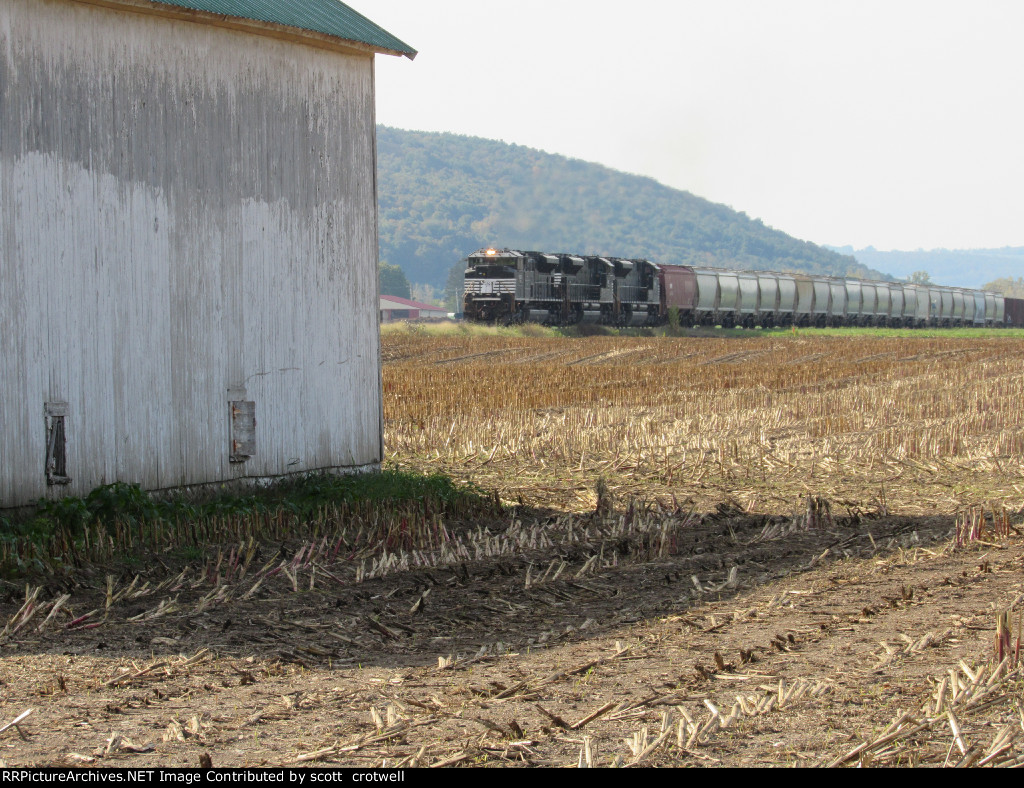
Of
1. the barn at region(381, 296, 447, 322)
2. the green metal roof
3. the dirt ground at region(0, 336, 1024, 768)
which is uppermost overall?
the green metal roof

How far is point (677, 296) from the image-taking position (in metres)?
64.9

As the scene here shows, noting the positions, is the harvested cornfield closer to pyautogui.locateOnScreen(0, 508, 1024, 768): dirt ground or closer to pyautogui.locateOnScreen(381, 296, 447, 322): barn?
pyautogui.locateOnScreen(0, 508, 1024, 768): dirt ground

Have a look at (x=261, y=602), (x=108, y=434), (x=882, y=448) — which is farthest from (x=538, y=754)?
(x=882, y=448)

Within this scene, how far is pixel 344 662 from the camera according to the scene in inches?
280

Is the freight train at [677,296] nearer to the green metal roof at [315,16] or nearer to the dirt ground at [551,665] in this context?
the green metal roof at [315,16]

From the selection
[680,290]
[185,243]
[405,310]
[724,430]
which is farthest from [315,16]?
[405,310]

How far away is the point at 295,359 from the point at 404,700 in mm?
7829

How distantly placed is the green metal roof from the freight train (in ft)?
130

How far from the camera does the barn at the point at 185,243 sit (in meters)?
11.1

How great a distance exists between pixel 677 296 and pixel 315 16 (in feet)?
172

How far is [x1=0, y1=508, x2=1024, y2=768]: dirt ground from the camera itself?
17.3 feet

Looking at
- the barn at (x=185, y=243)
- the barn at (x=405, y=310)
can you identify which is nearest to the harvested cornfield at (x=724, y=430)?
the barn at (x=185, y=243)

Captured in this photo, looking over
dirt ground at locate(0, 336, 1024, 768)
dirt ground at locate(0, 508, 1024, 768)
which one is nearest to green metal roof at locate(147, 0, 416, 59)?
dirt ground at locate(0, 336, 1024, 768)

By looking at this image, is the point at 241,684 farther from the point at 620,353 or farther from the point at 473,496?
the point at 620,353
